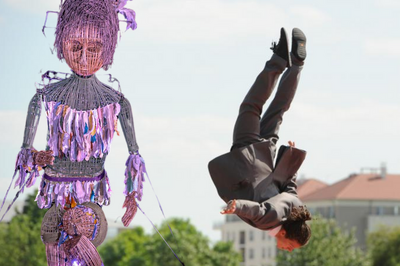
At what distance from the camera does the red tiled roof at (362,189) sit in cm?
6726

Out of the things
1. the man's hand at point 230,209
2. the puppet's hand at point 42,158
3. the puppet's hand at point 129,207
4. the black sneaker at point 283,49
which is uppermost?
the black sneaker at point 283,49

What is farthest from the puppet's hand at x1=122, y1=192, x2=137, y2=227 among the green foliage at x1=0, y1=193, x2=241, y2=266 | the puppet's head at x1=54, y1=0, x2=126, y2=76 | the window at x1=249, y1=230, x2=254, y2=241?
the window at x1=249, y1=230, x2=254, y2=241

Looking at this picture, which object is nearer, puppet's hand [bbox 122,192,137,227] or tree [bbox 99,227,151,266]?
puppet's hand [bbox 122,192,137,227]

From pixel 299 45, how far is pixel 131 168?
1571 millimetres

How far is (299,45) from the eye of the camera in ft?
23.0

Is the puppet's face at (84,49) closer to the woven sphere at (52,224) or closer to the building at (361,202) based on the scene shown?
the woven sphere at (52,224)

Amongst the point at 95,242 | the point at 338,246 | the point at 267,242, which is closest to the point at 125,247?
the point at 338,246

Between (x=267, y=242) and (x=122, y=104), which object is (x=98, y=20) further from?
(x=267, y=242)

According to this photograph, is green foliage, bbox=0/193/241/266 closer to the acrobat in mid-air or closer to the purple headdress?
the purple headdress

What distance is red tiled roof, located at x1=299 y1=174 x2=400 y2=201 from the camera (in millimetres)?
67262

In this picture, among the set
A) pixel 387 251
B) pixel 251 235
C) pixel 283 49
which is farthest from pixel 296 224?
pixel 251 235

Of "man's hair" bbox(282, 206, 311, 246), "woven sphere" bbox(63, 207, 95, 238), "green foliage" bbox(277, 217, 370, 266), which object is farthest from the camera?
"green foliage" bbox(277, 217, 370, 266)

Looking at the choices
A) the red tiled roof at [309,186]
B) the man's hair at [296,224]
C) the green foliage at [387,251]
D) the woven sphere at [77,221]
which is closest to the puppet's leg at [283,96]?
the man's hair at [296,224]

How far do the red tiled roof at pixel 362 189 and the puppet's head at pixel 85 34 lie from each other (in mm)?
60078
